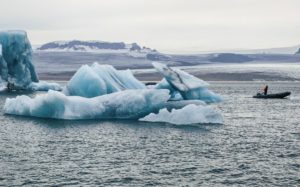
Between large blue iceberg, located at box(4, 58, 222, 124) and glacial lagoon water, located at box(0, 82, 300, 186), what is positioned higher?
large blue iceberg, located at box(4, 58, 222, 124)

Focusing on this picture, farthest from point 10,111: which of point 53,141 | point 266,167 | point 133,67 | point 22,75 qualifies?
point 133,67

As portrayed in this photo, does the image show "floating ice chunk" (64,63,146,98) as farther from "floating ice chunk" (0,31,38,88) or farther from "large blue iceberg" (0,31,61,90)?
"floating ice chunk" (0,31,38,88)

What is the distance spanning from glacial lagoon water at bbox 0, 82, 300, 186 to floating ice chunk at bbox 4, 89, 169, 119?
1.17 meters

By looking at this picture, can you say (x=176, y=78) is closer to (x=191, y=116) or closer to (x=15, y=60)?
(x=191, y=116)

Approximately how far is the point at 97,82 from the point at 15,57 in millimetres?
36639

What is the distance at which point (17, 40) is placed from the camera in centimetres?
8012

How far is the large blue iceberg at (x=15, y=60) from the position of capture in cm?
7994

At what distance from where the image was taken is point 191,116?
39219mm

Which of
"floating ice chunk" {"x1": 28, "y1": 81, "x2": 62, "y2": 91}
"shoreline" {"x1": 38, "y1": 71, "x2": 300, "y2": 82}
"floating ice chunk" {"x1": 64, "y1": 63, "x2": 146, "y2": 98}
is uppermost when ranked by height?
"floating ice chunk" {"x1": 64, "y1": 63, "x2": 146, "y2": 98}

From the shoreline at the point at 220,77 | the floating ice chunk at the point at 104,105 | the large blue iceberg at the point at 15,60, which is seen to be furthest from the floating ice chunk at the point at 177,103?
the shoreline at the point at 220,77

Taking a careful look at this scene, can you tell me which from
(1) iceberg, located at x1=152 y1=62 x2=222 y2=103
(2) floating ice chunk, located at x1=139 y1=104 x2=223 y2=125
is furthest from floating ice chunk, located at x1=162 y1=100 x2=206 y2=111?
(2) floating ice chunk, located at x1=139 y1=104 x2=223 y2=125

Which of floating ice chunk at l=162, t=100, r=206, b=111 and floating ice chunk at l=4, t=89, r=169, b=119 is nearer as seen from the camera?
floating ice chunk at l=4, t=89, r=169, b=119

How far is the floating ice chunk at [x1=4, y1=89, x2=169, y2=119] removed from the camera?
40594mm

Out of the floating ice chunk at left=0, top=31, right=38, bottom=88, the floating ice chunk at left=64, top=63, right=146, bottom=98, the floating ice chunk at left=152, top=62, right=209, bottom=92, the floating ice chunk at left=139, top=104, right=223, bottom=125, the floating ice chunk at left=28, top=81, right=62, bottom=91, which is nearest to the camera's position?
the floating ice chunk at left=139, top=104, right=223, bottom=125
